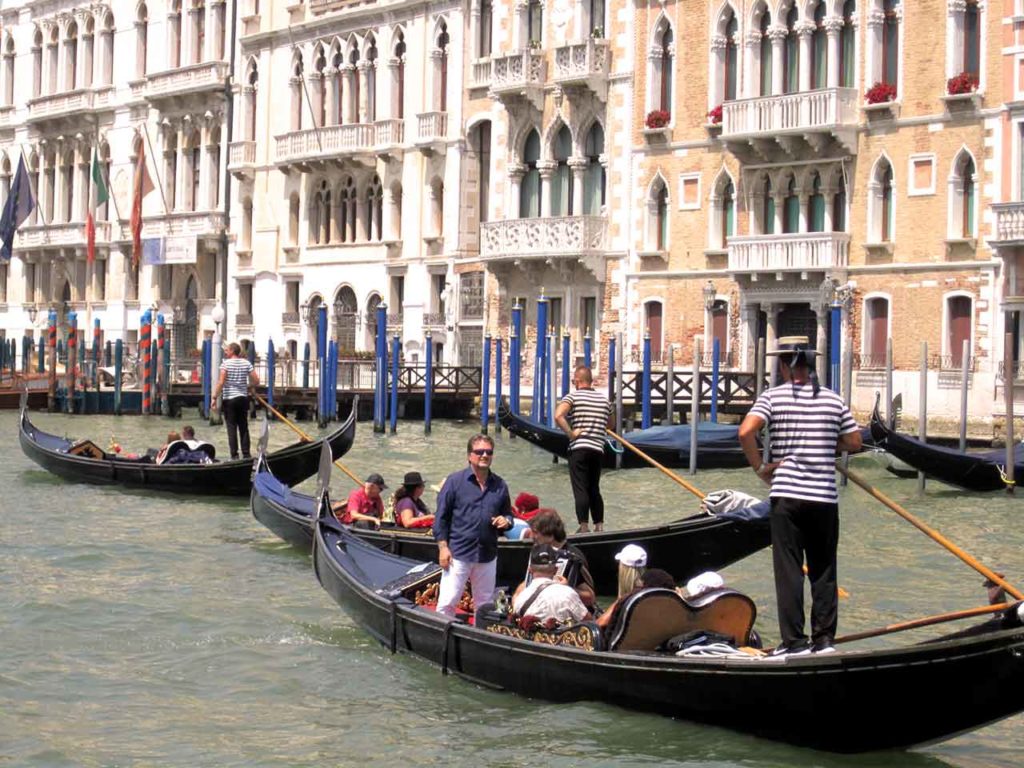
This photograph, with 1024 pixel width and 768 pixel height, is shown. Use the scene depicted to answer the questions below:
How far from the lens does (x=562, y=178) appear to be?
2525cm

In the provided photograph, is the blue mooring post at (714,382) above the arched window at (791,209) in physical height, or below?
below

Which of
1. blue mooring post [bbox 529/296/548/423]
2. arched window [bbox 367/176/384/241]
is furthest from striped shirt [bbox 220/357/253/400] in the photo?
arched window [bbox 367/176/384/241]

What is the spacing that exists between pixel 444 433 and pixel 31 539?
11.1 m

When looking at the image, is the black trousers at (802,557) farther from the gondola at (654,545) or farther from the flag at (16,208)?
the flag at (16,208)

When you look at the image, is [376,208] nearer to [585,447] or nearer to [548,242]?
[548,242]

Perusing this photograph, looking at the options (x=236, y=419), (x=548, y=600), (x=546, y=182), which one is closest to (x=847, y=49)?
(x=546, y=182)

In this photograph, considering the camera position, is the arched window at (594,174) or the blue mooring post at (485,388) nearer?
the blue mooring post at (485,388)

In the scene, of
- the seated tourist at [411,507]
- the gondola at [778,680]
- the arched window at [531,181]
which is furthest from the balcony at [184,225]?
the gondola at [778,680]

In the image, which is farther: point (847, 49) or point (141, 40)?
point (141, 40)

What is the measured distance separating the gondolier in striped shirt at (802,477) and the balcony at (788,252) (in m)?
15.0

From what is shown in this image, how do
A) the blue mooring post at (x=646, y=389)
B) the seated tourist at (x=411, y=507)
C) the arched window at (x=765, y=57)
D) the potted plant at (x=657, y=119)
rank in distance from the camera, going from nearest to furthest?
the seated tourist at (x=411, y=507), the blue mooring post at (x=646, y=389), the arched window at (x=765, y=57), the potted plant at (x=657, y=119)

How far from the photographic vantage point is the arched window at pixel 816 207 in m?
21.8

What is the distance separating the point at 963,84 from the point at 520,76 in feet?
22.3

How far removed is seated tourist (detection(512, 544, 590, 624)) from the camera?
7.09 m
